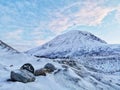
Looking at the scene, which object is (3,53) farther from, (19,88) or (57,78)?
(19,88)

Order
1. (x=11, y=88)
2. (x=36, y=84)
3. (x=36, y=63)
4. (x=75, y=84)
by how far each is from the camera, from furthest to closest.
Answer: (x=36, y=63), (x=75, y=84), (x=36, y=84), (x=11, y=88)

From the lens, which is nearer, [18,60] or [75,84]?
[75,84]

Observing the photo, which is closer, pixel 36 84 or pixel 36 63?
A: pixel 36 84

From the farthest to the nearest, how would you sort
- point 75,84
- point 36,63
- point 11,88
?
point 36,63 → point 75,84 → point 11,88

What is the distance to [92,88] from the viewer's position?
2723 centimetres

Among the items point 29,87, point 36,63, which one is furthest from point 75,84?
point 36,63

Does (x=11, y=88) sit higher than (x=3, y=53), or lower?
lower

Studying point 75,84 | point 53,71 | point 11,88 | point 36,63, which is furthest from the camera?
point 36,63

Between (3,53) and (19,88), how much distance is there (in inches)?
688

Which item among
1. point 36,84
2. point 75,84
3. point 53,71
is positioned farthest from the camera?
point 53,71

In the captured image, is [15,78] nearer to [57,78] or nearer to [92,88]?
[57,78]

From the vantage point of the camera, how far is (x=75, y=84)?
2672 cm

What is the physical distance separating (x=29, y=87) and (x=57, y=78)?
15.1 feet

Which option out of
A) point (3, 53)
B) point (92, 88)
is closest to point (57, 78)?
→ point (92, 88)
